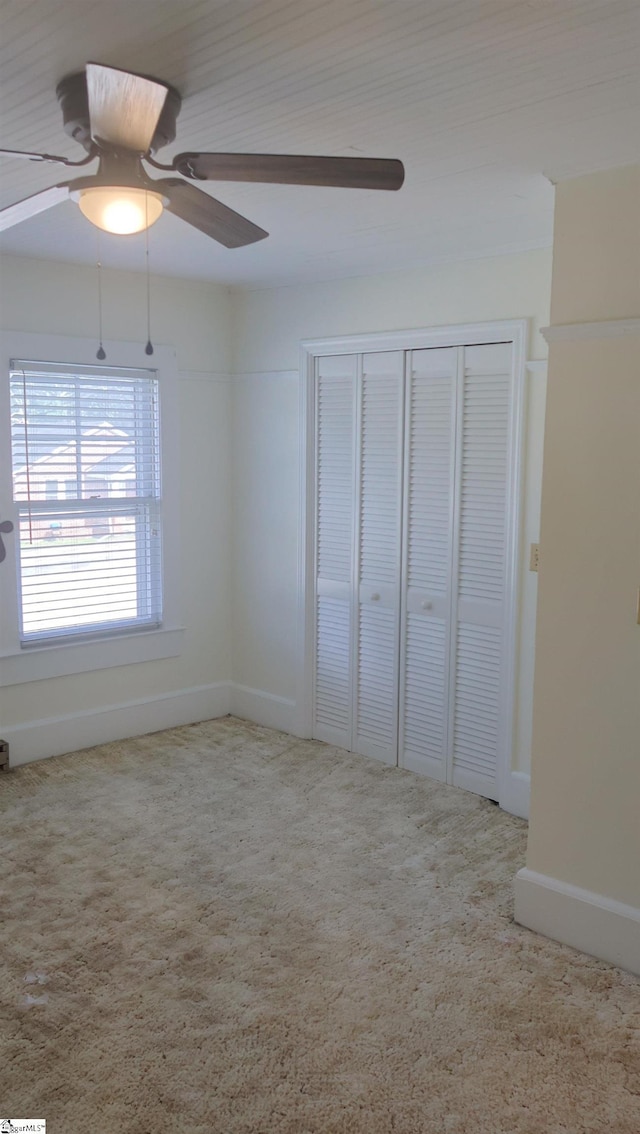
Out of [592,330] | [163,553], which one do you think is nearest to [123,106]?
[592,330]

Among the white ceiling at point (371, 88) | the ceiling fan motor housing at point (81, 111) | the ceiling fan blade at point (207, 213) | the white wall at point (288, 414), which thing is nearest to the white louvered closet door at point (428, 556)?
the white wall at point (288, 414)

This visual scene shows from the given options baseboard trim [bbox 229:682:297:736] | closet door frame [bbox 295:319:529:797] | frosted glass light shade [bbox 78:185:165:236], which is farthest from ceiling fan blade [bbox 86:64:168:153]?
baseboard trim [bbox 229:682:297:736]

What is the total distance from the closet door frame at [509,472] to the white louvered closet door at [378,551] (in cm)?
15

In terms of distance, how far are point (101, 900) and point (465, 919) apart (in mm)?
1212

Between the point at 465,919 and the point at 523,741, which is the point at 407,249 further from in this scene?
the point at 465,919

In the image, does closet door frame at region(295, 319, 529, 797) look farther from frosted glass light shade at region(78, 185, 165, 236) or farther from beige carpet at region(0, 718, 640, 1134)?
frosted glass light shade at region(78, 185, 165, 236)

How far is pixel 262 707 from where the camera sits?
494 centimetres

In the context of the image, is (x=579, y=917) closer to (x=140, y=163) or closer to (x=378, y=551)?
(x=378, y=551)

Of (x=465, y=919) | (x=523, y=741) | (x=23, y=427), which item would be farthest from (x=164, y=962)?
(x=23, y=427)

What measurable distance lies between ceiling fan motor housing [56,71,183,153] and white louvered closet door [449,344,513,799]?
6.47ft

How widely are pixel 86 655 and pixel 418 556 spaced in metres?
1.70

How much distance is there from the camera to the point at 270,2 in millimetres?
1635

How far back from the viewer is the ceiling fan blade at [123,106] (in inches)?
66.4

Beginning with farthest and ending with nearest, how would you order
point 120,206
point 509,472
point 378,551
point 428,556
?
point 378,551 → point 428,556 → point 509,472 → point 120,206
